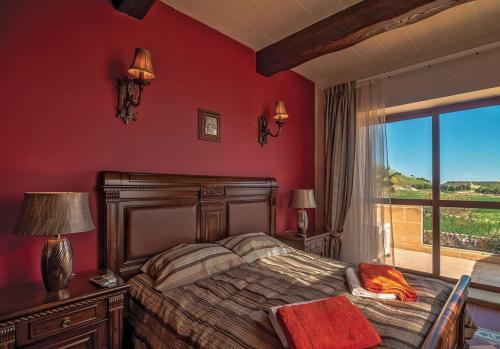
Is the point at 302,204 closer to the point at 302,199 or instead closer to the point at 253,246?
the point at 302,199

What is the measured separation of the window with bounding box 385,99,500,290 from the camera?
300cm

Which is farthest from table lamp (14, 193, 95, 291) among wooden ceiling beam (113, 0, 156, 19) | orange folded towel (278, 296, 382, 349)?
wooden ceiling beam (113, 0, 156, 19)

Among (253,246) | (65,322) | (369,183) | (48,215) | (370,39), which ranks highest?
(370,39)

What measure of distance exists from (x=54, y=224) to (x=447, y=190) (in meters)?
3.84

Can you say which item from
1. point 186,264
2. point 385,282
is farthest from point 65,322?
point 385,282

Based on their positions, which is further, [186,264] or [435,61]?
[435,61]

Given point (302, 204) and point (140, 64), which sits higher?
point (140, 64)

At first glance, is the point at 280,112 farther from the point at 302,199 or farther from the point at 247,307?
the point at 247,307

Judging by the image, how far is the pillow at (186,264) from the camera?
5.65 feet

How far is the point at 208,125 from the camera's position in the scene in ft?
8.38

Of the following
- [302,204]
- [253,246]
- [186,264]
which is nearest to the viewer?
[186,264]

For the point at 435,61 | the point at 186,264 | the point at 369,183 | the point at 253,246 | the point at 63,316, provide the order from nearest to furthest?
the point at 63,316 → the point at 186,264 → the point at 253,246 → the point at 435,61 → the point at 369,183

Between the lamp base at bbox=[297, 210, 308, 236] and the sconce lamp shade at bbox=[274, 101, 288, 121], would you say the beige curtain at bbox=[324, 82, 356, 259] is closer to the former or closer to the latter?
the lamp base at bbox=[297, 210, 308, 236]

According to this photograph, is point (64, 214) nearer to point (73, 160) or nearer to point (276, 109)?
point (73, 160)
